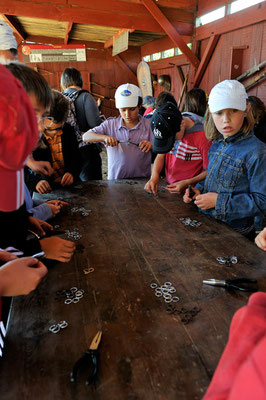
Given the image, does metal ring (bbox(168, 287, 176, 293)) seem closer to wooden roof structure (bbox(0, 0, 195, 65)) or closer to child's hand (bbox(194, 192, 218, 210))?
child's hand (bbox(194, 192, 218, 210))

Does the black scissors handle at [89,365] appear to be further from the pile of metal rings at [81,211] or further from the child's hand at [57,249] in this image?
the pile of metal rings at [81,211]

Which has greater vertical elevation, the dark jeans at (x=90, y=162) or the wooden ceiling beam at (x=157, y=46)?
the wooden ceiling beam at (x=157, y=46)

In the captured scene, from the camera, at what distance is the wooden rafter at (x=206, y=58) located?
6.18 m

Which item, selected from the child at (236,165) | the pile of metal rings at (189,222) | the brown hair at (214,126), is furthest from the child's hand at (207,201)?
the brown hair at (214,126)

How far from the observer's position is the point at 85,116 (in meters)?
3.83

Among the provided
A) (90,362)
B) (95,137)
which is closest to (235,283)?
(90,362)

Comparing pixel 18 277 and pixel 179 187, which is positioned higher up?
pixel 18 277

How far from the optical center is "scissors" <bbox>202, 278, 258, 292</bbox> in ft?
3.86

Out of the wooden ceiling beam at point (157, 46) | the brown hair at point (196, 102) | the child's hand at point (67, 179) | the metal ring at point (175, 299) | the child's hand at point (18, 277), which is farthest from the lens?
the wooden ceiling beam at point (157, 46)

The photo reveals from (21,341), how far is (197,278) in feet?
2.48

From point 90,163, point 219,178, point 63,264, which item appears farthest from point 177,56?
point 63,264

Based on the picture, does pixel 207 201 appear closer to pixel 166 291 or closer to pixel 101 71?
pixel 166 291

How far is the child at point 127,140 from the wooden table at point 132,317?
143 cm

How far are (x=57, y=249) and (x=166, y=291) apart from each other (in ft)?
1.90
